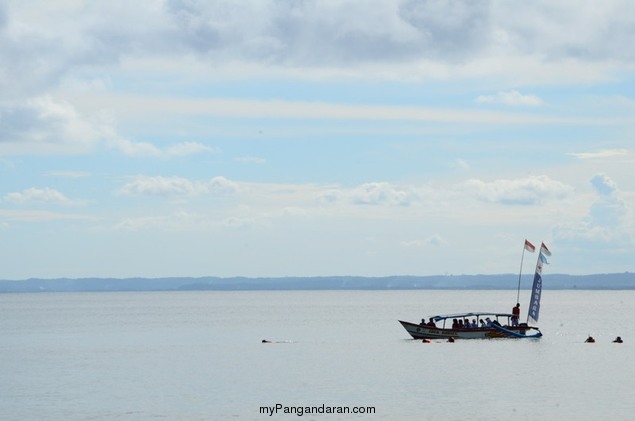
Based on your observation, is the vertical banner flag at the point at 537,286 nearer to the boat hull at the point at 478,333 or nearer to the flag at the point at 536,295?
the flag at the point at 536,295

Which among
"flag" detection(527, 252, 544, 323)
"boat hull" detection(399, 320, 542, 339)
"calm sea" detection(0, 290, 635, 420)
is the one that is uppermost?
"flag" detection(527, 252, 544, 323)

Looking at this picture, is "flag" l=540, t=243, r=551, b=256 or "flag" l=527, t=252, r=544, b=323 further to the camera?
"flag" l=527, t=252, r=544, b=323

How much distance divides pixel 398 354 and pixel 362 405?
104 ft

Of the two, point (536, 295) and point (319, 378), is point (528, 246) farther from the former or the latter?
point (319, 378)

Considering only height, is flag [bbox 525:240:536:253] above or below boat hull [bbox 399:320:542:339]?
above

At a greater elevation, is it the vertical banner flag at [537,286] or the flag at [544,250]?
the flag at [544,250]

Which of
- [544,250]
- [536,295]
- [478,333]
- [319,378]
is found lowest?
[319,378]

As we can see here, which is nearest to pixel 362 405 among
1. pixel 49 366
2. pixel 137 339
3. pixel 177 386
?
pixel 177 386

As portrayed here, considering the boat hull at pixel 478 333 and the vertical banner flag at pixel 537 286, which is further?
the vertical banner flag at pixel 537 286

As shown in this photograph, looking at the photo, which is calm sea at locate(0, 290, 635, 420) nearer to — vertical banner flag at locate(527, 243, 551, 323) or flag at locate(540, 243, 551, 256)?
vertical banner flag at locate(527, 243, 551, 323)

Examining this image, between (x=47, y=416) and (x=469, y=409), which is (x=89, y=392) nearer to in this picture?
(x=47, y=416)

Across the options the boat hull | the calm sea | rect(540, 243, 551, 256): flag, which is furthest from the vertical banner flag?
the calm sea

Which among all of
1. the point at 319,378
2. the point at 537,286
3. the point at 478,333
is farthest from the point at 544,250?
the point at 319,378

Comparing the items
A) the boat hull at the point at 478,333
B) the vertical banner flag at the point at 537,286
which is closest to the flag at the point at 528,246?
the vertical banner flag at the point at 537,286
